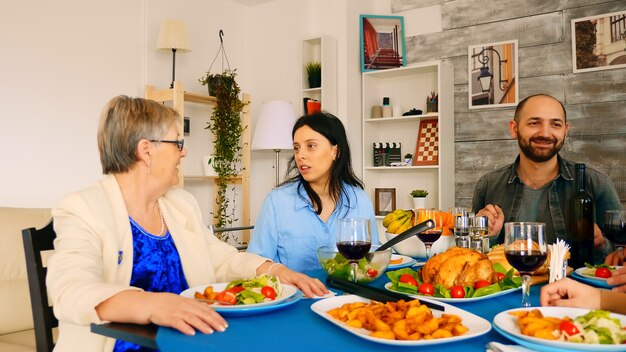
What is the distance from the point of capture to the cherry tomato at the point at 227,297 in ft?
3.99

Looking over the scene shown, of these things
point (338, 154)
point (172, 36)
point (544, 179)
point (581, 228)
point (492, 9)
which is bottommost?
point (581, 228)

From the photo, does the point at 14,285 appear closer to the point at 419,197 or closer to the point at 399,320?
the point at 399,320

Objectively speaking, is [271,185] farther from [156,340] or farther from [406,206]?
[156,340]

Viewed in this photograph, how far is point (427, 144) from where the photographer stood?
4438 mm

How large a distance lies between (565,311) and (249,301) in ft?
2.10

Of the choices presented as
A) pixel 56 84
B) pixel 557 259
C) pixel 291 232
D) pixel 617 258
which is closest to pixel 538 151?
pixel 617 258

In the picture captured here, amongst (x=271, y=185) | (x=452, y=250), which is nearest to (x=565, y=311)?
(x=452, y=250)

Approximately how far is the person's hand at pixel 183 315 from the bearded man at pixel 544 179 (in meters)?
1.65

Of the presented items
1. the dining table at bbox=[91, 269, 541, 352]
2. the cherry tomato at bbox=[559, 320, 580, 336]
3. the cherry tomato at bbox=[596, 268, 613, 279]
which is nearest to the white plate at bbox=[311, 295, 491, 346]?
the dining table at bbox=[91, 269, 541, 352]

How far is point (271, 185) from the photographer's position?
205 inches

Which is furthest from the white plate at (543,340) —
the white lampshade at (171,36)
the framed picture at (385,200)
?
the white lampshade at (171,36)

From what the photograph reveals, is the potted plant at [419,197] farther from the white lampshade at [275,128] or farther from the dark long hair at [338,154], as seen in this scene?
the dark long hair at [338,154]

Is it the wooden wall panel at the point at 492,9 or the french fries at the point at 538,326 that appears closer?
the french fries at the point at 538,326

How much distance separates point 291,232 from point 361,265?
2.61 feet
